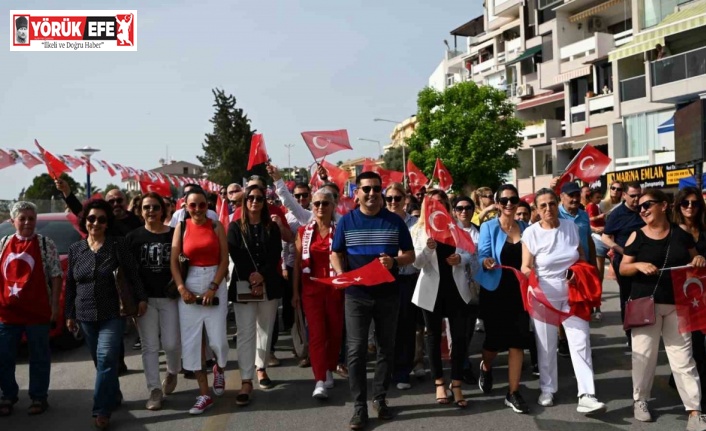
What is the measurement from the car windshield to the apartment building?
24.5 meters

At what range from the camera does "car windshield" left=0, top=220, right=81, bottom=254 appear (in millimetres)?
8805

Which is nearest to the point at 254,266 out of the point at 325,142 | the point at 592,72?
the point at 325,142

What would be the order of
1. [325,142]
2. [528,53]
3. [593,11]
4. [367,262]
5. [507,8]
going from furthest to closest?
[507,8] < [528,53] < [593,11] < [325,142] < [367,262]

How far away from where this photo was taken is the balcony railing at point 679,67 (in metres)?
26.3

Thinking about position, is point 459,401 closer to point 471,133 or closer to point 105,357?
point 105,357

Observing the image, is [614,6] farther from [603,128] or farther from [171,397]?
[171,397]

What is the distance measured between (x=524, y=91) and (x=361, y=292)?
44.4 metres

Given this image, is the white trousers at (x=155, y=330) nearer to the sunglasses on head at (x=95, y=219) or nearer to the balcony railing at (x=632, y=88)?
the sunglasses on head at (x=95, y=219)

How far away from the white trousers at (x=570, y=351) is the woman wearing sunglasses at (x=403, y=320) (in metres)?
1.32

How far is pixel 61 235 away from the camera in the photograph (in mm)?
9047

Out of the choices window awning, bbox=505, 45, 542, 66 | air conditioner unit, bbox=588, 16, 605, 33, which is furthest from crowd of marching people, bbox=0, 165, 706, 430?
window awning, bbox=505, 45, 542, 66

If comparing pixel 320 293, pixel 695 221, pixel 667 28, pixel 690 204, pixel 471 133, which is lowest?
pixel 320 293

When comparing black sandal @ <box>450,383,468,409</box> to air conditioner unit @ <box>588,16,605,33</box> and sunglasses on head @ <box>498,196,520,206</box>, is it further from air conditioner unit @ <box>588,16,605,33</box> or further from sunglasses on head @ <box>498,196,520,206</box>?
air conditioner unit @ <box>588,16,605,33</box>

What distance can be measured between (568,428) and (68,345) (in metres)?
6.30
